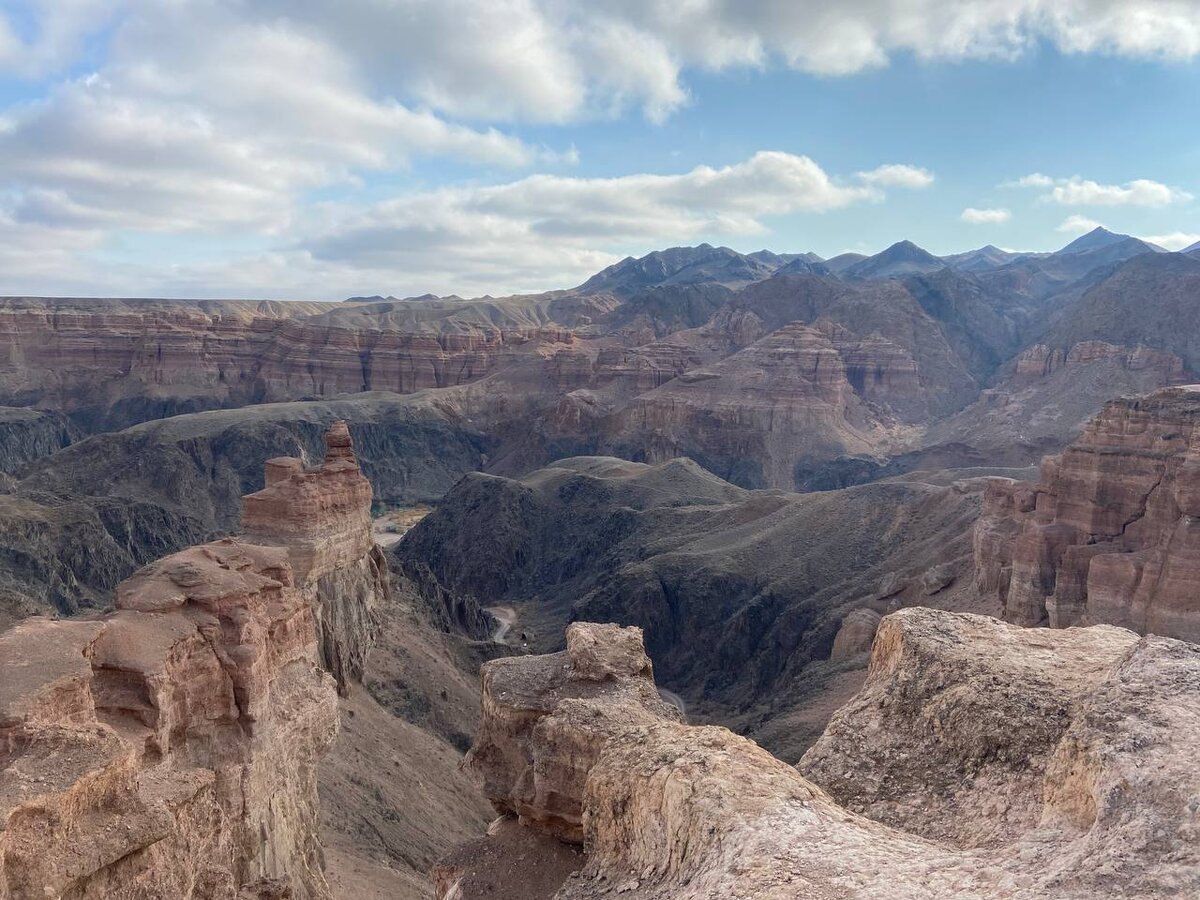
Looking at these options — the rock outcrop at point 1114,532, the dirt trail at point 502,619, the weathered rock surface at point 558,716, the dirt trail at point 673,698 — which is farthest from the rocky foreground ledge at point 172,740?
the dirt trail at point 502,619

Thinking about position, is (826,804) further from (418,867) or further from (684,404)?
(684,404)

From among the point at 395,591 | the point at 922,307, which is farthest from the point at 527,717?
the point at 922,307

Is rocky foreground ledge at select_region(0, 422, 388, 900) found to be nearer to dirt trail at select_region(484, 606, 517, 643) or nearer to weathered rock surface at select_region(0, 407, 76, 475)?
dirt trail at select_region(484, 606, 517, 643)

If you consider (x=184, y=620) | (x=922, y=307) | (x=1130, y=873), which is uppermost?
(x=922, y=307)

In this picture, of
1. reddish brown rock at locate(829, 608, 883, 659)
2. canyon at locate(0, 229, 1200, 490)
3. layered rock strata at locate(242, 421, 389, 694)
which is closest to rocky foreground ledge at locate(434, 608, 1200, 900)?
layered rock strata at locate(242, 421, 389, 694)

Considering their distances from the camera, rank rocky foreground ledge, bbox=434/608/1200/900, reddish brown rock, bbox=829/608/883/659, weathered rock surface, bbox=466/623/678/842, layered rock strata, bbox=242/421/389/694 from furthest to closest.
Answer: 1. reddish brown rock, bbox=829/608/883/659
2. layered rock strata, bbox=242/421/389/694
3. weathered rock surface, bbox=466/623/678/842
4. rocky foreground ledge, bbox=434/608/1200/900

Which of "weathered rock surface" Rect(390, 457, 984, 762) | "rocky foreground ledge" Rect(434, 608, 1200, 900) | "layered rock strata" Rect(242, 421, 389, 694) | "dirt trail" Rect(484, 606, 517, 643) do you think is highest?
"rocky foreground ledge" Rect(434, 608, 1200, 900)

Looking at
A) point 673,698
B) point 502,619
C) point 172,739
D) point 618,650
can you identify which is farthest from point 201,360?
point 618,650
